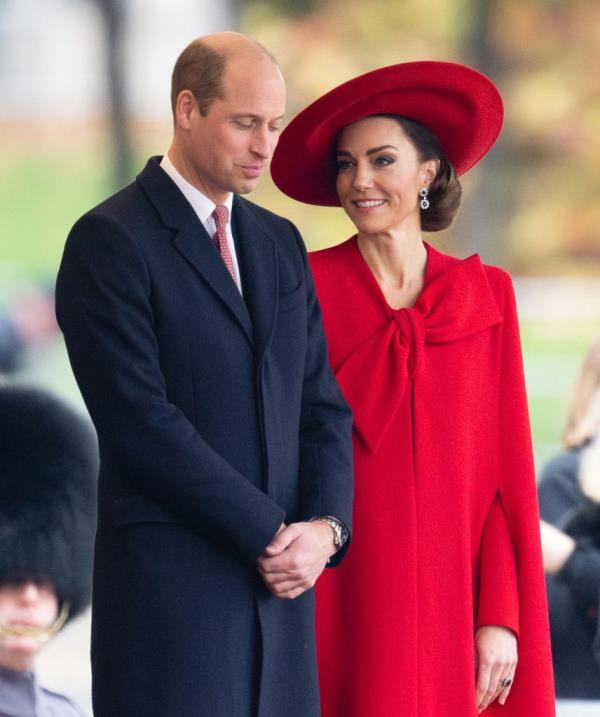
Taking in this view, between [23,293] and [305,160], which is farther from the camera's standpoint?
[23,293]

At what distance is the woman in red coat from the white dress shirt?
1.14ft

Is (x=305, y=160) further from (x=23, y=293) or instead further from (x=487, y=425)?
(x=23, y=293)

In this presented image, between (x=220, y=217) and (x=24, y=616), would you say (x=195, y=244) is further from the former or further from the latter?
(x=24, y=616)

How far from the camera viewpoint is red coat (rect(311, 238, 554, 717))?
2205mm

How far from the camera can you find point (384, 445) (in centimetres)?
221

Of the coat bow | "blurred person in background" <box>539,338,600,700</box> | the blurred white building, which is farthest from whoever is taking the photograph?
"blurred person in background" <box>539,338,600,700</box>

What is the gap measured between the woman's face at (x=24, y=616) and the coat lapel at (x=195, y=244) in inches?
64.6

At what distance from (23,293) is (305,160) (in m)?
1.31

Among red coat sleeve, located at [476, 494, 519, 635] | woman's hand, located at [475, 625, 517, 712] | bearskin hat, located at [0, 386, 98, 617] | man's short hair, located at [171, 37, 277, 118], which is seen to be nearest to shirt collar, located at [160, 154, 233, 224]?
man's short hair, located at [171, 37, 277, 118]

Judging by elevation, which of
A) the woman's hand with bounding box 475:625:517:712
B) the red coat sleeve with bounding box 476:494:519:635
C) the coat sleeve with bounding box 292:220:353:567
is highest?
the coat sleeve with bounding box 292:220:353:567

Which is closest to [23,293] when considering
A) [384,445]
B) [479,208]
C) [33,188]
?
[33,188]

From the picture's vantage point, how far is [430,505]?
7.29 feet

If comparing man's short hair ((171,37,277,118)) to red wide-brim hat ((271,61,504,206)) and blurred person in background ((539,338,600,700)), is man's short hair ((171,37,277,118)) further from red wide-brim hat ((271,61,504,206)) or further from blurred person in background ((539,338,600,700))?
blurred person in background ((539,338,600,700))

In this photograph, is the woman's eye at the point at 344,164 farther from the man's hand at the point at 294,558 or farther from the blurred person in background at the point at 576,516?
the blurred person in background at the point at 576,516
